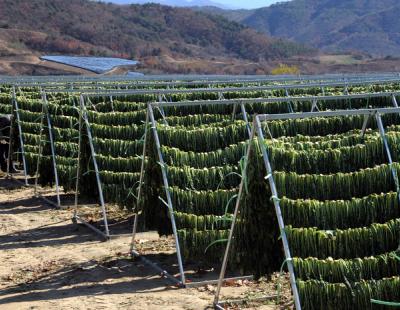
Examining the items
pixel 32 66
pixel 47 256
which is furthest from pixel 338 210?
pixel 32 66

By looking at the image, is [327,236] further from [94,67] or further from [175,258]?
[94,67]

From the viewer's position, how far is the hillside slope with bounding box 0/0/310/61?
85.6m

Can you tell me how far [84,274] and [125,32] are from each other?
97583 millimetres

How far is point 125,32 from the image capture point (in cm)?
10506

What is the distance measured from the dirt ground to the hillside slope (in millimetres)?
66254

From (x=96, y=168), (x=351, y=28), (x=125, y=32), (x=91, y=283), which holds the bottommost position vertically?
(x=91, y=283)

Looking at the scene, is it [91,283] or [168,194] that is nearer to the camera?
[168,194]

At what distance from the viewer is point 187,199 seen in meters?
9.03

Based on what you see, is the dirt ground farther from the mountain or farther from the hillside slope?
the mountain

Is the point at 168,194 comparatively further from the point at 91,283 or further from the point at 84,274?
the point at 84,274

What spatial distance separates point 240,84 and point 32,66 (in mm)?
51088

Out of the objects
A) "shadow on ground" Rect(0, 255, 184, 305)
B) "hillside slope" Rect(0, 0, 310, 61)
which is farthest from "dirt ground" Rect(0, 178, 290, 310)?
"hillside slope" Rect(0, 0, 310, 61)

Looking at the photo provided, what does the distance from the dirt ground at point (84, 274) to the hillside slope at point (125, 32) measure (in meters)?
66.3

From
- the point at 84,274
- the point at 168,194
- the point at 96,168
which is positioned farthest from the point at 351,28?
the point at 168,194
